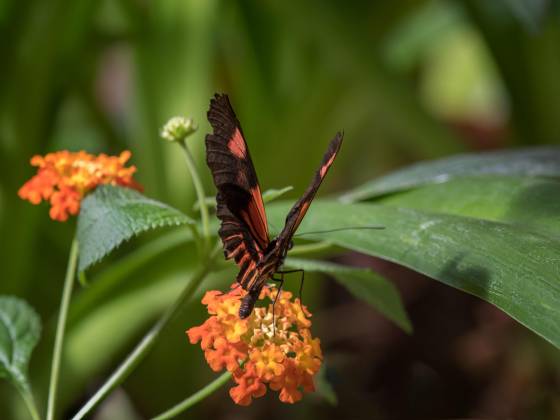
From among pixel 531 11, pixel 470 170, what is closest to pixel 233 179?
pixel 470 170

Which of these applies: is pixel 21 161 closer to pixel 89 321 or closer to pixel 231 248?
pixel 89 321

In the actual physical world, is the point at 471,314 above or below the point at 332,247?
below

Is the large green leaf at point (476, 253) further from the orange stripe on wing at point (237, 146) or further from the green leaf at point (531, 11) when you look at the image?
the green leaf at point (531, 11)

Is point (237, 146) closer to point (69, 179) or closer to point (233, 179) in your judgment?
point (233, 179)

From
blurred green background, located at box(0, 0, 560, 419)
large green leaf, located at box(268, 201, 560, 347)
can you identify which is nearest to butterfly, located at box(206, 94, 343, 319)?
large green leaf, located at box(268, 201, 560, 347)

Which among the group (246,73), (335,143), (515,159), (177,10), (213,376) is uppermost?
(177,10)

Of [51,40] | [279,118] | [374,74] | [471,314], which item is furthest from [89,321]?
[471,314]

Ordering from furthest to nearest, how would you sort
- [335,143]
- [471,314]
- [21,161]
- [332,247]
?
[471,314]
[21,161]
[332,247]
[335,143]
